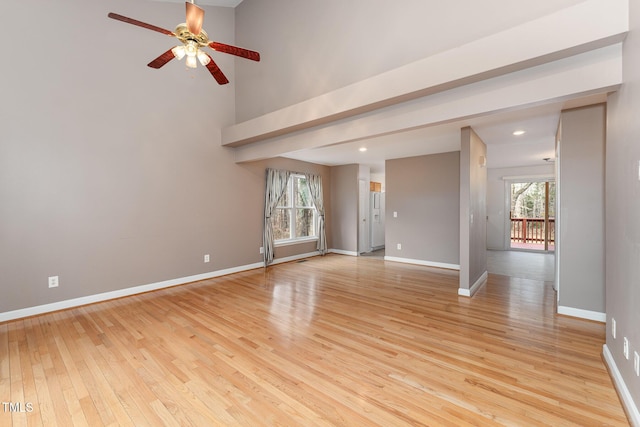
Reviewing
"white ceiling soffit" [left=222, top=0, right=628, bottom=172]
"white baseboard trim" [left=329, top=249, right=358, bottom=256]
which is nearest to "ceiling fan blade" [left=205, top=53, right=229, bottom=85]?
"white ceiling soffit" [left=222, top=0, right=628, bottom=172]

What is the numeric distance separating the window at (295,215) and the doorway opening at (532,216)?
5.91m

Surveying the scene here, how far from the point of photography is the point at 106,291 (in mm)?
3840

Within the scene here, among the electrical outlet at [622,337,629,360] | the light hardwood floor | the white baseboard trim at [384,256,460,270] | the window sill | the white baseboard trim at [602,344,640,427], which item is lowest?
the light hardwood floor

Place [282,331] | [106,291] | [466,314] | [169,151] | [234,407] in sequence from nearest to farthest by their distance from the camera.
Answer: [234,407]
[282,331]
[466,314]
[106,291]
[169,151]

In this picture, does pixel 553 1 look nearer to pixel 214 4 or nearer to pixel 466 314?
pixel 466 314

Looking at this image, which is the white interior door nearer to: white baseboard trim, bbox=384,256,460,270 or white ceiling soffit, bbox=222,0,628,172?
white baseboard trim, bbox=384,256,460,270

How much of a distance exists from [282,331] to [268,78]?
12.7 feet

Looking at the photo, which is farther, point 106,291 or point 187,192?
point 187,192

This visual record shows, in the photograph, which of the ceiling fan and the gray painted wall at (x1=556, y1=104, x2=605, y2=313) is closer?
the ceiling fan

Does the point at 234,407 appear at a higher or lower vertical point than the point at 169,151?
lower

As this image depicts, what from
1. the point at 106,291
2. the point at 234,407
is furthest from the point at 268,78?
the point at 234,407

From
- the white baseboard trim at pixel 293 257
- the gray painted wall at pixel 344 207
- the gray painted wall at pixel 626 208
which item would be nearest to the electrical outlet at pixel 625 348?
the gray painted wall at pixel 626 208

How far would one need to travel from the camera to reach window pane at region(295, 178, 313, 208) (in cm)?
674

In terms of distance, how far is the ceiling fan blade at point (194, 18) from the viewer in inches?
78.2
